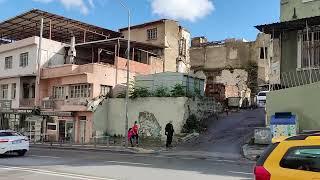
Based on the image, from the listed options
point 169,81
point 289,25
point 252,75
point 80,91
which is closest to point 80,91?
point 80,91

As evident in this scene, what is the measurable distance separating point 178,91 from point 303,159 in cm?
2673

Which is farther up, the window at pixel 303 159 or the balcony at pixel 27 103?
the balcony at pixel 27 103

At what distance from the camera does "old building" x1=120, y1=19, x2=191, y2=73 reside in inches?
1836

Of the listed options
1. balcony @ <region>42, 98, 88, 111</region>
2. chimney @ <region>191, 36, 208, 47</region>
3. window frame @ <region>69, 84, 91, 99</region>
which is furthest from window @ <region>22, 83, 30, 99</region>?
chimney @ <region>191, 36, 208, 47</region>

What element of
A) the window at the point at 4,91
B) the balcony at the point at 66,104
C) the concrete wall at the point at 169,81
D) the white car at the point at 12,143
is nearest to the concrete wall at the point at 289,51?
the concrete wall at the point at 169,81

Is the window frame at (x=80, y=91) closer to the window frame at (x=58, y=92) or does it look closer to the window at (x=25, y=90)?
the window frame at (x=58, y=92)

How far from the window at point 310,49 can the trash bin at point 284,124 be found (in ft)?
8.50

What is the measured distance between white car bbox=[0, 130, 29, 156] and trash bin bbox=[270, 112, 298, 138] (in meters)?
11.9

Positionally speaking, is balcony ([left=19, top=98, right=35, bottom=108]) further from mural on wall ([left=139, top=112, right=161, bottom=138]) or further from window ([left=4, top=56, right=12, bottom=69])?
mural on wall ([left=139, top=112, right=161, bottom=138])

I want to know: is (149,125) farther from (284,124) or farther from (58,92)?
(284,124)

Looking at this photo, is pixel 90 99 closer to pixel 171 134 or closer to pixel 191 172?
pixel 171 134

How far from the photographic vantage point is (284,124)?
2053cm

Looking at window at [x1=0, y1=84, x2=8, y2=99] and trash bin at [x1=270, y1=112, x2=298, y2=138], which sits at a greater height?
window at [x1=0, y1=84, x2=8, y2=99]

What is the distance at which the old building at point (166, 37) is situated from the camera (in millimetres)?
46625
